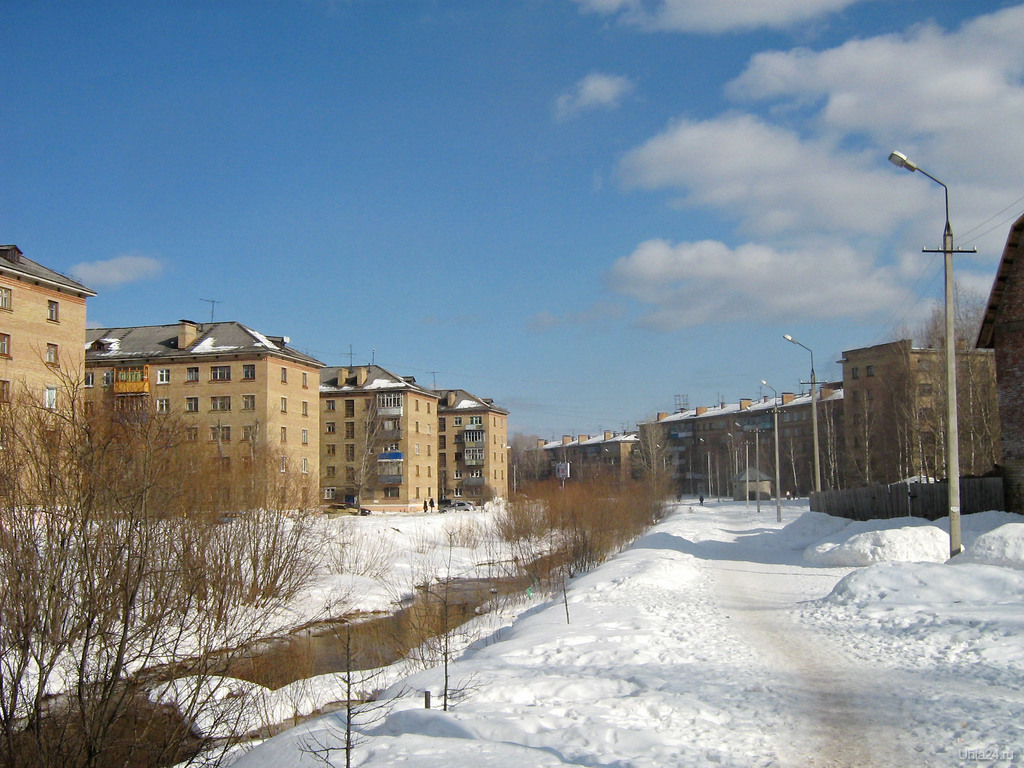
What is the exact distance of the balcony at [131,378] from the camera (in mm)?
59031

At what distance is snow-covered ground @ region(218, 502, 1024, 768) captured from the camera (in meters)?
6.89

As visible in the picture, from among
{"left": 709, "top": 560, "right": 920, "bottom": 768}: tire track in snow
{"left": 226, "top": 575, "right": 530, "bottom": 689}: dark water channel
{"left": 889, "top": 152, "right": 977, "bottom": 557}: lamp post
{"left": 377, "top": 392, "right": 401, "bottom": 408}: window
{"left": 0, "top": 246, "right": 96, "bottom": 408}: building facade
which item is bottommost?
{"left": 226, "top": 575, "right": 530, "bottom": 689}: dark water channel

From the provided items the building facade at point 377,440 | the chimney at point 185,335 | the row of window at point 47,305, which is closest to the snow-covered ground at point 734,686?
the row of window at point 47,305

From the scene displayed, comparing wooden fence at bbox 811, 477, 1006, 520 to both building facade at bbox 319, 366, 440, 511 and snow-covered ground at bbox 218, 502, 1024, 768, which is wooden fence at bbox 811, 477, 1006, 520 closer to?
snow-covered ground at bbox 218, 502, 1024, 768

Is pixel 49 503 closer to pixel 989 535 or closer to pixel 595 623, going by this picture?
pixel 595 623

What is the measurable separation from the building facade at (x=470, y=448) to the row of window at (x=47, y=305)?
182 feet

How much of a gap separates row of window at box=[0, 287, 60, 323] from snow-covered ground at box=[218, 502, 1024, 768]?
132 ft

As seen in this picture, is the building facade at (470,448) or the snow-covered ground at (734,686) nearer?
the snow-covered ground at (734,686)

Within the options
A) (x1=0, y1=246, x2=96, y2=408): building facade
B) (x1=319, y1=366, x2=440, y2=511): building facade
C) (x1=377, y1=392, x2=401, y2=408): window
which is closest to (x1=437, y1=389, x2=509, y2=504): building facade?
(x1=319, y1=366, x2=440, y2=511): building facade

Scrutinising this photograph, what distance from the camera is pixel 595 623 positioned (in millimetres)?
13180

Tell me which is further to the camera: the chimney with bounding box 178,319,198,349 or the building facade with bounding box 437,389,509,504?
the building facade with bounding box 437,389,509,504

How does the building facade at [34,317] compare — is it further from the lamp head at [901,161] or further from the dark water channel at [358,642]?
the lamp head at [901,161]

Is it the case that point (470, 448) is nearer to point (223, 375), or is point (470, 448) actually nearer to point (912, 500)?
point (223, 375)

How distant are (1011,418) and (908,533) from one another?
22.5 feet
